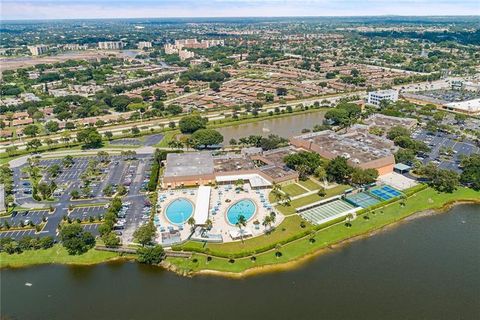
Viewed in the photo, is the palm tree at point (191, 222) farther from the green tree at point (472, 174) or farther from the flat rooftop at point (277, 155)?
the green tree at point (472, 174)

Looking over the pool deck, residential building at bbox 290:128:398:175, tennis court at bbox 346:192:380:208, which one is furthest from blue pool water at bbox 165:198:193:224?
residential building at bbox 290:128:398:175

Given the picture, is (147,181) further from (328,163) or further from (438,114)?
(438,114)

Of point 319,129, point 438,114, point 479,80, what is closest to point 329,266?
point 319,129

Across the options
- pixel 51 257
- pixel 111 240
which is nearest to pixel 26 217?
pixel 51 257

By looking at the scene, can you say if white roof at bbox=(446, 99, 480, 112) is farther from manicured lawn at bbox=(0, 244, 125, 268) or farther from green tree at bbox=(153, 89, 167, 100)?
manicured lawn at bbox=(0, 244, 125, 268)

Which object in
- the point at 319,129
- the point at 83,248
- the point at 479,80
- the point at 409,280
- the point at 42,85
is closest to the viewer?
the point at 409,280

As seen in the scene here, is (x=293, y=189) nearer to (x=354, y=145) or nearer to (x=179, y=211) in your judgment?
(x=179, y=211)
